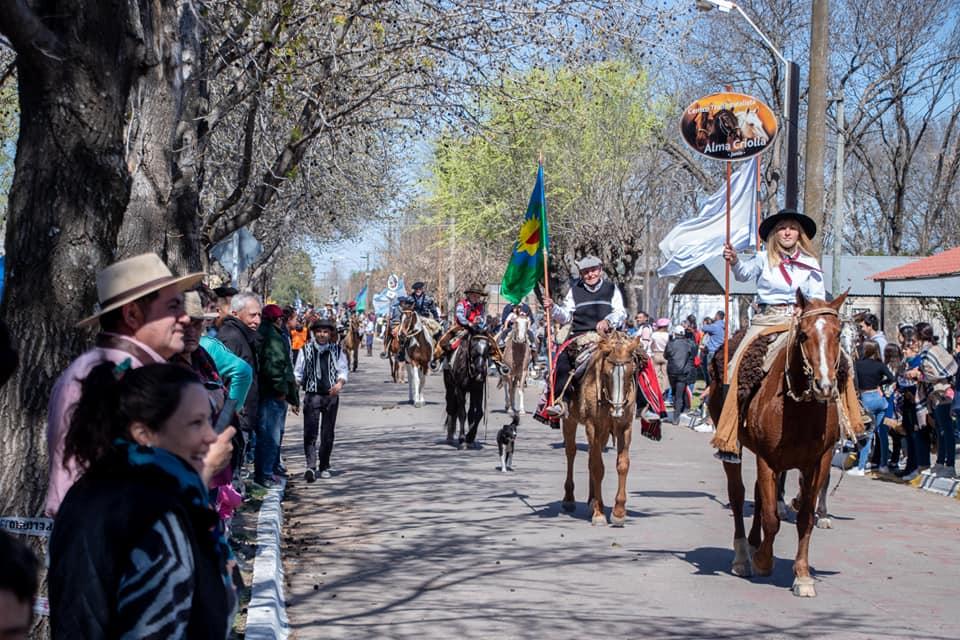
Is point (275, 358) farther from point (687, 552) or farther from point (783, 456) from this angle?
point (783, 456)

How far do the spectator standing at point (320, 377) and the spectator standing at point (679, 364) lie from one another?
11.4 metres

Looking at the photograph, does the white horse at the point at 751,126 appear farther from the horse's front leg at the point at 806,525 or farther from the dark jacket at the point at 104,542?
the dark jacket at the point at 104,542

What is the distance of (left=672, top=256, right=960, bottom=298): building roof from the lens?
22.7 m

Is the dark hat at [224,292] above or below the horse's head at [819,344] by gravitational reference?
above

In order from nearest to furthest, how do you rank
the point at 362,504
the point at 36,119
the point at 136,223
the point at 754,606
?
the point at 36,119, the point at 754,606, the point at 136,223, the point at 362,504

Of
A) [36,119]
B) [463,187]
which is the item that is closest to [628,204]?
[463,187]

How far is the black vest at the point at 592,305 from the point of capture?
532 inches

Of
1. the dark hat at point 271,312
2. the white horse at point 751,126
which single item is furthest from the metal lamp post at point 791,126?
the dark hat at point 271,312

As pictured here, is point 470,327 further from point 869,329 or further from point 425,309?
point 425,309

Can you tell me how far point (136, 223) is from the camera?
34.1 feet

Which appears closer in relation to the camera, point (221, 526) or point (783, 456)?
point (221, 526)

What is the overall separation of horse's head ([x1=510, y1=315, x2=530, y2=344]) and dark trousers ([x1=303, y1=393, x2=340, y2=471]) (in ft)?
37.0

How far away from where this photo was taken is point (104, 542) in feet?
11.0

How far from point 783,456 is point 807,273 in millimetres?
1733
